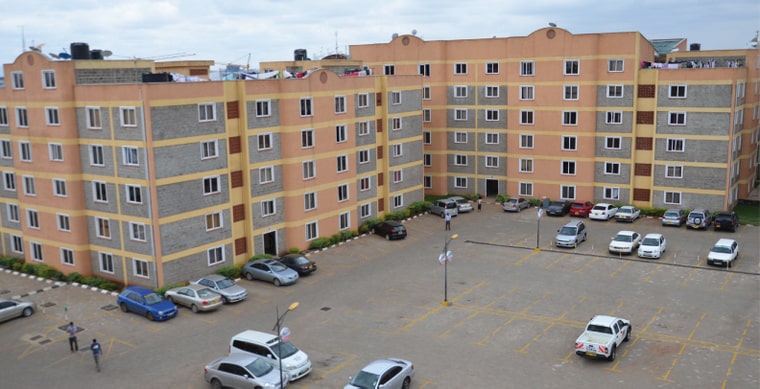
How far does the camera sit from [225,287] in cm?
4241

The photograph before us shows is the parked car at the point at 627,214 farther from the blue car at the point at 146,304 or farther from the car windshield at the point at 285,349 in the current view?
the blue car at the point at 146,304

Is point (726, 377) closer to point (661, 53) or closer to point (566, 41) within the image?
point (566, 41)

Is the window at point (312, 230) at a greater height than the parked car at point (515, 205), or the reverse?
the window at point (312, 230)

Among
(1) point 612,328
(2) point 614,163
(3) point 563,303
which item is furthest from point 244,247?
(2) point 614,163

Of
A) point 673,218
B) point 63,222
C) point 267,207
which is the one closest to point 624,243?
point 673,218

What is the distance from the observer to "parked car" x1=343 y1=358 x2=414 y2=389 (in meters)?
27.9

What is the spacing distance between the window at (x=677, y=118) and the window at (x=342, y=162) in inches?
1210

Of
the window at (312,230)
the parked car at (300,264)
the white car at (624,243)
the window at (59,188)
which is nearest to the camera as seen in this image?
the window at (59,188)

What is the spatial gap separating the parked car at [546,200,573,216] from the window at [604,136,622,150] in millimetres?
6730

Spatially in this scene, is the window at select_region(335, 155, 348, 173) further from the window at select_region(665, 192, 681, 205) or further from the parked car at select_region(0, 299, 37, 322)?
the window at select_region(665, 192, 681, 205)

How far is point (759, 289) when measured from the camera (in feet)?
139

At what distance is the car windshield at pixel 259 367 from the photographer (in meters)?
29.2

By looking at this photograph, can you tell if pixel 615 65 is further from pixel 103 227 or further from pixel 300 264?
pixel 103 227

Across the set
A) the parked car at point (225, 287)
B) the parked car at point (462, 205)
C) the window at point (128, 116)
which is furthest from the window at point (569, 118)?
the window at point (128, 116)
